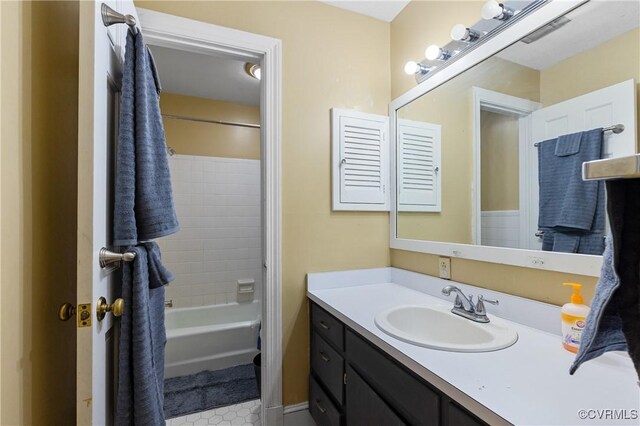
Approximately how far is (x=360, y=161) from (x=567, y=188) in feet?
3.24

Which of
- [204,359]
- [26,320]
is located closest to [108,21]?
[26,320]

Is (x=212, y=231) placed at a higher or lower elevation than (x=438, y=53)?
lower

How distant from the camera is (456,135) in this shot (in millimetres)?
1416

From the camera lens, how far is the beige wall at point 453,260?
1009 millimetres

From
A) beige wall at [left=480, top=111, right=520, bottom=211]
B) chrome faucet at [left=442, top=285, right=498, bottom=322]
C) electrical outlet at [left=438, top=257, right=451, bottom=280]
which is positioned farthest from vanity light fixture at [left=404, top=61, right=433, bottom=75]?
chrome faucet at [left=442, top=285, right=498, bottom=322]

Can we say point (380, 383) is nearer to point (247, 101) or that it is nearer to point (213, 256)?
point (213, 256)

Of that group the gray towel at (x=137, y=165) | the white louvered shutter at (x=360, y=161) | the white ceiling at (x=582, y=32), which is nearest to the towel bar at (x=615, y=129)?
the white ceiling at (x=582, y=32)

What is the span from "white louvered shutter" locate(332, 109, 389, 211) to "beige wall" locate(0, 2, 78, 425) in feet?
3.80

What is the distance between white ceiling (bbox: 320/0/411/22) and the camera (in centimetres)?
166

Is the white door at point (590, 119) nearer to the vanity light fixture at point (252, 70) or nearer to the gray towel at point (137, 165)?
the gray towel at point (137, 165)

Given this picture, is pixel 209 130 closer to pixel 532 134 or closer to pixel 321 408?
pixel 321 408

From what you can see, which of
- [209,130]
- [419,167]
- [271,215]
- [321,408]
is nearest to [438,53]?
[419,167]

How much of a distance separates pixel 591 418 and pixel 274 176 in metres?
1.37

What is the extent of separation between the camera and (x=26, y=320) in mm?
707
